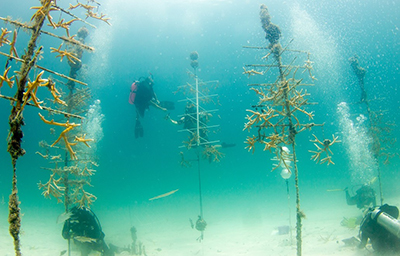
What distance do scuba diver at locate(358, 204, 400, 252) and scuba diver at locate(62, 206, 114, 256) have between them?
8.99m

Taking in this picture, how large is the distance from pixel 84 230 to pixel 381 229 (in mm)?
9792

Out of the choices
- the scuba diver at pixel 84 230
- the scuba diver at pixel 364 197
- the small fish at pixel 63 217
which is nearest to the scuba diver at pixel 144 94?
the scuba diver at pixel 84 230

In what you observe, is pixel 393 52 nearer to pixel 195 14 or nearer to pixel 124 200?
pixel 195 14

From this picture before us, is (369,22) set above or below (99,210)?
above

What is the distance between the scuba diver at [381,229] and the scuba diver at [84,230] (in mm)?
8994

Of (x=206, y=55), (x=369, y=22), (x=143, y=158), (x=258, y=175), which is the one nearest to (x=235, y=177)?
(x=258, y=175)

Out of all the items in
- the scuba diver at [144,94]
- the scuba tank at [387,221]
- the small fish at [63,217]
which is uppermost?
the scuba diver at [144,94]

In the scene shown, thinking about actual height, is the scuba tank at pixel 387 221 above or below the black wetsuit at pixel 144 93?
below

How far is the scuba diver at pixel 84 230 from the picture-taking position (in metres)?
7.80

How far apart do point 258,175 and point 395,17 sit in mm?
48860

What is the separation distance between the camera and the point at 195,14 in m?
37.9

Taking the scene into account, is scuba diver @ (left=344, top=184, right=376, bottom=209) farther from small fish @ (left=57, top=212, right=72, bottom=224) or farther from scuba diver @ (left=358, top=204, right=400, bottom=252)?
small fish @ (left=57, top=212, right=72, bottom=224)

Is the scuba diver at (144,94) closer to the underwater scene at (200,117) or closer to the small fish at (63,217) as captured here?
the underwater scene at (200,117)

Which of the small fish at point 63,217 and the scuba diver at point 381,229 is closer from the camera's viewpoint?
the scuba diver at point 381,229
